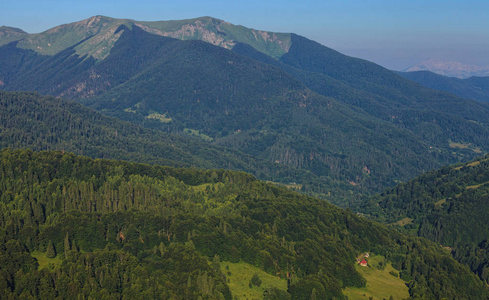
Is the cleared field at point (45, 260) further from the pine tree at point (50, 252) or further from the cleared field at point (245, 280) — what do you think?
the cleared field at point (245, 280)

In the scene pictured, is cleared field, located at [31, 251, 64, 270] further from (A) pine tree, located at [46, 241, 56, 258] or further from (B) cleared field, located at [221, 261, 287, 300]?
(B) cleared field, located at [221, 261, 287, 300]

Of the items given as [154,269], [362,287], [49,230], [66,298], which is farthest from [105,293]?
[362,287]

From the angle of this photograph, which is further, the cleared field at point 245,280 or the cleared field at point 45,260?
the cleared field at point 245,280

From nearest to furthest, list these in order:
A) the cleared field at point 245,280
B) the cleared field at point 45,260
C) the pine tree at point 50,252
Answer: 1. the cleared field at point 45,260
2. the cleared field at point 245,280
3. the pine tree at point 50,252

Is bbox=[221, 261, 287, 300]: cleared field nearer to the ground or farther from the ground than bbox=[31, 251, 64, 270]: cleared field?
nearer to the ground

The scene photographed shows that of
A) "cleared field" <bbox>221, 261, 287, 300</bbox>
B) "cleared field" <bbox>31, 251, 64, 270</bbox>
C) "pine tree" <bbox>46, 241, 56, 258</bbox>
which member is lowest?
"cleared field" <bbox>221, 261, 287, 300</bbox>

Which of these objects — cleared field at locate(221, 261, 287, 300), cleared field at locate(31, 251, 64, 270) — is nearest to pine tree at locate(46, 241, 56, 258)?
cleared field at locate(31, 251, 64, 270)

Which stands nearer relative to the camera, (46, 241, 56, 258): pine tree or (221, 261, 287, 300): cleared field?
(221, 261, 287, 300): cleared field

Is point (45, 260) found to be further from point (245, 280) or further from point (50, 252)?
point (245, 280)

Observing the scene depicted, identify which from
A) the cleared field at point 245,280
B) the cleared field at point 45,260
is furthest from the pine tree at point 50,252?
the cleared field at point 245,280

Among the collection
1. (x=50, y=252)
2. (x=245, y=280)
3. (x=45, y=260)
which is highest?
(x=50, y=252)

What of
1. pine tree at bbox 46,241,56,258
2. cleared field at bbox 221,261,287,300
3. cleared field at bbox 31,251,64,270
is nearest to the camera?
cleared field at bbox 31,251,64,270

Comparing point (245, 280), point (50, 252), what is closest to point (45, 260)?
point (50, 252)

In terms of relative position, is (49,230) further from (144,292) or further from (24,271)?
(144,292)
